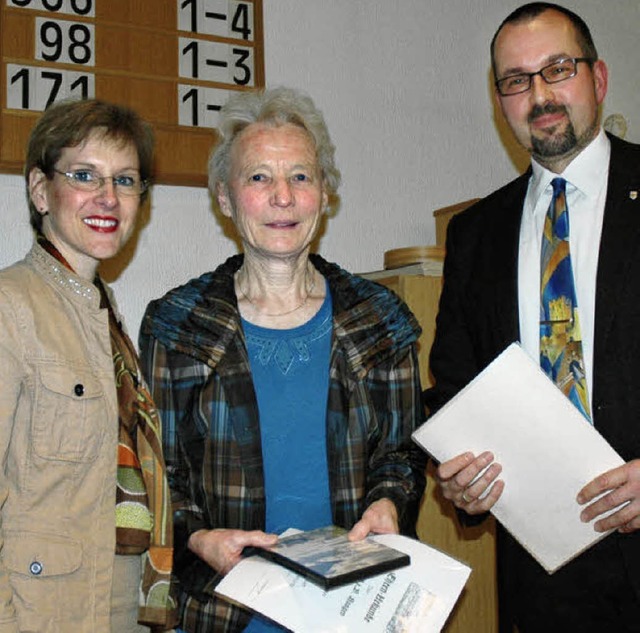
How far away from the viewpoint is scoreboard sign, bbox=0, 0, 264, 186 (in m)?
2.47

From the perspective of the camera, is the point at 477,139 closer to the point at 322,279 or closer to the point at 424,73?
the point at 424,73

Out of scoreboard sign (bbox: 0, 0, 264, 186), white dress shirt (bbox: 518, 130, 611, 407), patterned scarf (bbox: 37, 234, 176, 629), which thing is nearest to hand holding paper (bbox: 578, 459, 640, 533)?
white dress shirt (bbox: 518, 130, 611, 407)

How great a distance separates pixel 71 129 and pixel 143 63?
1.09m

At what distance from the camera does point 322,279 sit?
201cm

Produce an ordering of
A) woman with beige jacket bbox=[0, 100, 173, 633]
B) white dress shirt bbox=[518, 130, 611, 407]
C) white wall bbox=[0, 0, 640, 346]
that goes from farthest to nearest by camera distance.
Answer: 1. white wall bbox=[0, 0, 640, 346]
2. white dress shirt bbox=[518, 130, 611, 407]
3. woman with beige jacket bbox=[0, 100, 173, 633]

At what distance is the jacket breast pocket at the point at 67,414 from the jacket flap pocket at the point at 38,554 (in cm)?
15

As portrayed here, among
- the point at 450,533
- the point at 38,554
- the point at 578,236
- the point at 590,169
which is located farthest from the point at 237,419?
the point at 450,533

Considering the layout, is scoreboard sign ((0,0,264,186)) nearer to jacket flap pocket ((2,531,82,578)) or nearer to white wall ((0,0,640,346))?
white wall ((0,0,640,346))

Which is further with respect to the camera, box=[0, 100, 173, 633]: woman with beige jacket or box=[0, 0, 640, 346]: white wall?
box=[0, 0, 640, 346]: white wall

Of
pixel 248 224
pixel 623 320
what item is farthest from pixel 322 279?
pixel 623 320

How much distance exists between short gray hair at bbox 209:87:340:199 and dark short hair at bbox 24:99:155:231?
25 cm

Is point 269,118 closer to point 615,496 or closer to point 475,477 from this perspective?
point 475,477

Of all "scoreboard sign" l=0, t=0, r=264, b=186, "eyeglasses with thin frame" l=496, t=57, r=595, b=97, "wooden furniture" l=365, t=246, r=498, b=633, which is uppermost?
"scoreboard sign" l=0, t=0, r=264, b=186

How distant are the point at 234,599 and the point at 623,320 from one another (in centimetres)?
99
